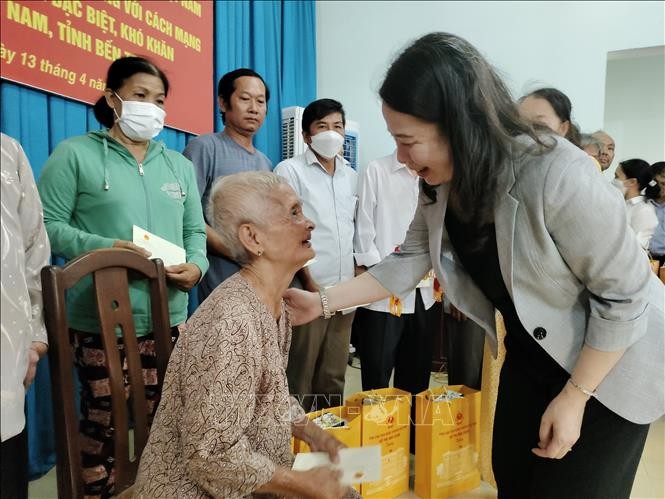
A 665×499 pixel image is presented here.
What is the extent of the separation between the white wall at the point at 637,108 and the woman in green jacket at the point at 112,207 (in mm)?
4480

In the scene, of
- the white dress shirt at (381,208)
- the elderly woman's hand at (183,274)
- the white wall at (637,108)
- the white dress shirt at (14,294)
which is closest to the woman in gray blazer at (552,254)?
the white dress shirt at (14,294)

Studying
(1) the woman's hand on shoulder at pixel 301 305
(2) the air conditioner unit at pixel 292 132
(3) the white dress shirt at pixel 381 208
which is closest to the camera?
(1) the woman's hand on shoulder at pixel 301 305

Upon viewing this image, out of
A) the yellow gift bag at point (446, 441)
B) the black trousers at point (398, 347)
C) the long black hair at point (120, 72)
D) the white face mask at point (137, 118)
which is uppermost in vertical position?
the long black hair at point (120, 72)

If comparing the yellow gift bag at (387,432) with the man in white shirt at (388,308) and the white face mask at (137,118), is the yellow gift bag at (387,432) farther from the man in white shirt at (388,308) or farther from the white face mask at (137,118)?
the white face mask at (137,118)

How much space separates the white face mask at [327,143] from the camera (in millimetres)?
2287

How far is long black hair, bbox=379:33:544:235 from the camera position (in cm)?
82

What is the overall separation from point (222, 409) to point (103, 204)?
102 centimetres

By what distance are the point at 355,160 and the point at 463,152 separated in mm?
3336

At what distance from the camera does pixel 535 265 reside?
866 mm

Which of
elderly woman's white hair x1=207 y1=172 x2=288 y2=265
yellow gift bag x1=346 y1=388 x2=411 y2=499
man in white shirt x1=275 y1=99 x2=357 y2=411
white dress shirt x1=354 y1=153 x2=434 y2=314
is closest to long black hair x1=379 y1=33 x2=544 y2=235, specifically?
elderly woman's white hair x1=207 y1=172 x2=288 y2=265

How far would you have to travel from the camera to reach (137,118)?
5.37 feet

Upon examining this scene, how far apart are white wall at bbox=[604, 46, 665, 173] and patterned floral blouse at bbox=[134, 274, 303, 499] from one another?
15.8 ft

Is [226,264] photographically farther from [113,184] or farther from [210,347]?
[210,347]

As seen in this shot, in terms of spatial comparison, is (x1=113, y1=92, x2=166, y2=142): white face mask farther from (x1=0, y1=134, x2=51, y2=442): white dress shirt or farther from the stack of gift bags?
the stack of gift bags
